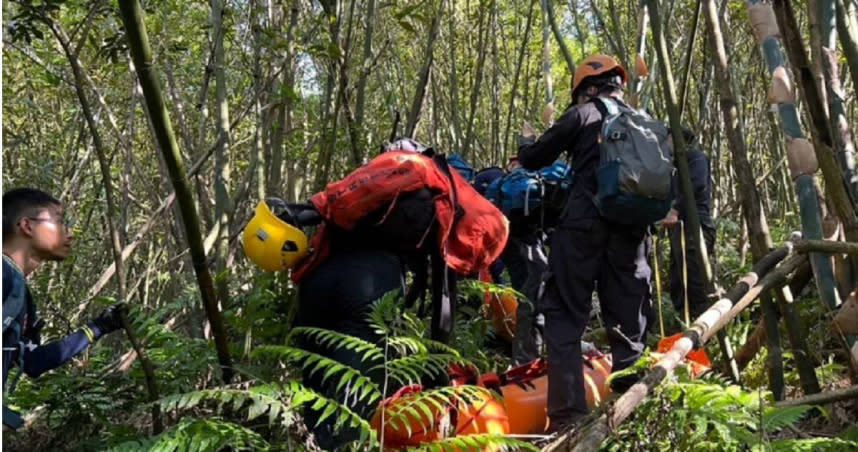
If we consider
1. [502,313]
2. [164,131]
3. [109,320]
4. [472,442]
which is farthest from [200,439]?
[502,313]

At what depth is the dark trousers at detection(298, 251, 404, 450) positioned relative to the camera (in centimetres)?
298

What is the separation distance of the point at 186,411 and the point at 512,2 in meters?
8.00

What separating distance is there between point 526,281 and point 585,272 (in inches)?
57.4

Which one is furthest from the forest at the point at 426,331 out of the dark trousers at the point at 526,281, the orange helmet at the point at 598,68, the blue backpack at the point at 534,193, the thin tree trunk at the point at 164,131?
the blue backpack at the point at 534,193

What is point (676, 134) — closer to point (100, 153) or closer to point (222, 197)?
point (222, 197)

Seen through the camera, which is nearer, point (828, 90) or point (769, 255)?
point (828, 90)

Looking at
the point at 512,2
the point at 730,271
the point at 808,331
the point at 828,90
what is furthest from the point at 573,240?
the point at 512,2

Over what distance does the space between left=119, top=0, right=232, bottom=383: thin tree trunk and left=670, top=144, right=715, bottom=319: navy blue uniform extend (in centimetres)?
359

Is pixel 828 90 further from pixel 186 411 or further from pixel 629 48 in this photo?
pixel 629 48

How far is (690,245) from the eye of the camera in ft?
16.8

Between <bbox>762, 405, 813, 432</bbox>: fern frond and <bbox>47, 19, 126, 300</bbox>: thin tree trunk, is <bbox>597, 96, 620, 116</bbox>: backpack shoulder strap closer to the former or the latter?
<bbox>762, 405, 813, 432</bbox>: fern frond

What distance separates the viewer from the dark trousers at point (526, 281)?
465cm

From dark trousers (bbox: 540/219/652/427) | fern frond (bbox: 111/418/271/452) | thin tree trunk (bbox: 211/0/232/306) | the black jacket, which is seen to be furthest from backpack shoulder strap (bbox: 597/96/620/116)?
fern frond (bbox: 111/418/271/452)

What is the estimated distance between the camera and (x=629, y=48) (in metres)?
8.77
